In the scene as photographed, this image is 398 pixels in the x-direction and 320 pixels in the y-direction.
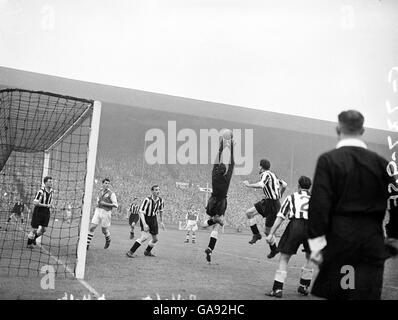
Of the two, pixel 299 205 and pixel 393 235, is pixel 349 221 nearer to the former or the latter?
pixel 393 235

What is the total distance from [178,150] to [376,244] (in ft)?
86.3

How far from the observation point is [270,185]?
6680 millimetres

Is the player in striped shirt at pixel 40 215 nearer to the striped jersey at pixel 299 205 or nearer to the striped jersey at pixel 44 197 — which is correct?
the striped jersey at pixel 44 197

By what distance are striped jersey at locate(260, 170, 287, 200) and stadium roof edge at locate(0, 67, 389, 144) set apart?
55.2 ft

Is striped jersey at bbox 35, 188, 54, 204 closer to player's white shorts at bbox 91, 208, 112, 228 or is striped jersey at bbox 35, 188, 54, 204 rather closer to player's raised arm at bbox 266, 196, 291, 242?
player's white shorts at bbox 91, 208, 112, 228

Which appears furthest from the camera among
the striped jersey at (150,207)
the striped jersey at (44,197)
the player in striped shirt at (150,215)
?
the striped jersey at (44,197)

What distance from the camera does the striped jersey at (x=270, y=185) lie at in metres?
6.59

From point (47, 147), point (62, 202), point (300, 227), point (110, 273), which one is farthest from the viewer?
point (62, 202)

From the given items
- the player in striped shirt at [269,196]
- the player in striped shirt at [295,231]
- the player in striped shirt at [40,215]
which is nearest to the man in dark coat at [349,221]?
the player in striped shirt at [295,231]

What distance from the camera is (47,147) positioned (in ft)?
39.1

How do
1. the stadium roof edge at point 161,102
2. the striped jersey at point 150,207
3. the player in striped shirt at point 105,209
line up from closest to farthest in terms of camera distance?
the striped jersey at point 150,207 < the player in striped shirt at point 105,209 < the stadium roof edge at point 161,102

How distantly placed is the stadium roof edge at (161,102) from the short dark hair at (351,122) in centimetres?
1993
